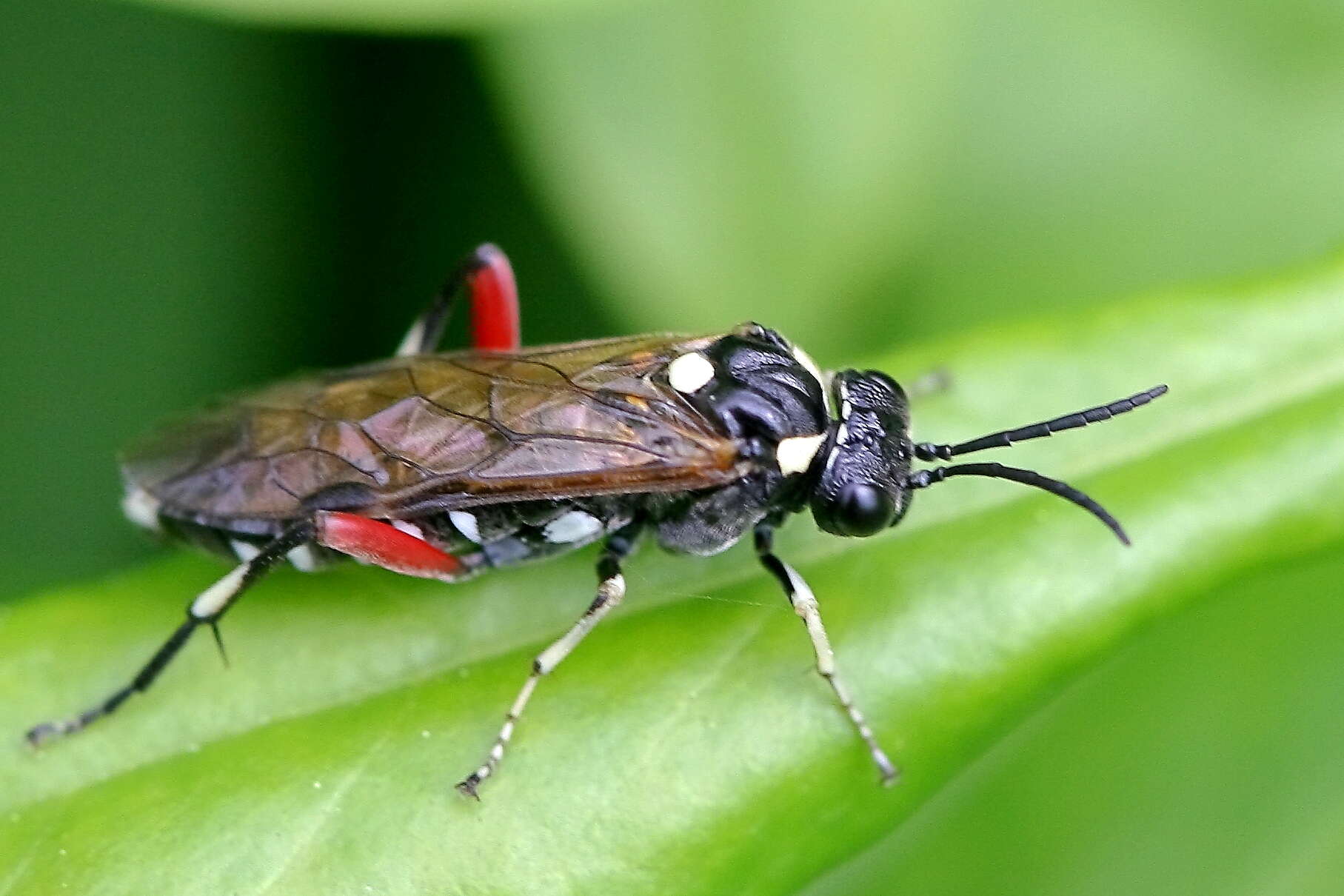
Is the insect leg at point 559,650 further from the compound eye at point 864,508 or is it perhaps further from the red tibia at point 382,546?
the compound eye at point 864,508

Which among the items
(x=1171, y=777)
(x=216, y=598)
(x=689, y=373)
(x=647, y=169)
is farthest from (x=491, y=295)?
(x=1171, y=777)

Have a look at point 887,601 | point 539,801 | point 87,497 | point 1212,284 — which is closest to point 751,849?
point 539,801

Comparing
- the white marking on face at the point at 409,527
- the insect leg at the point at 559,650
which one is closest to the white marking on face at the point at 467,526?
the white marking on face at the point at 409,527

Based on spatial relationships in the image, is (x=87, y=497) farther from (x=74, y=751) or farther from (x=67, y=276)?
(x=74, y=751)

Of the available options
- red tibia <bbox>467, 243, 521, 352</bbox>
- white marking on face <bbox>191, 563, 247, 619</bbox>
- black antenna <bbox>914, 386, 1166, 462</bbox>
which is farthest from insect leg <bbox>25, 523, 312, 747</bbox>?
black antenna <bbox>914, 386, 1166, 462</bbox>

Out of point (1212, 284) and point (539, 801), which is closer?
point (539, 801)

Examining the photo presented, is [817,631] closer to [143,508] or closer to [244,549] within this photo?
[244,549]
